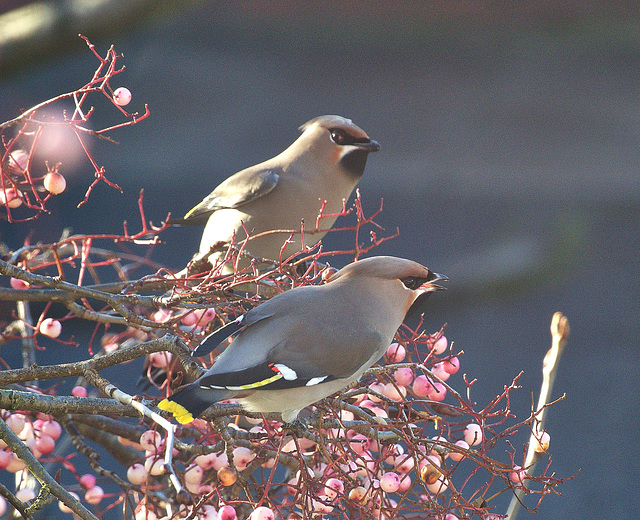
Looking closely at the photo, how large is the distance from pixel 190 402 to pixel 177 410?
0.07ft

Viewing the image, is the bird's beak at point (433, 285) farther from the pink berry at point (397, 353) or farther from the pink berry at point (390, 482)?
the pink berry at point (390, 482)

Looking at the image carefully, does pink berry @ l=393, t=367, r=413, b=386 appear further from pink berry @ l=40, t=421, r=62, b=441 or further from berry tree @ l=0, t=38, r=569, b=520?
pink berry @ l=40, t=421, r=62, b=441

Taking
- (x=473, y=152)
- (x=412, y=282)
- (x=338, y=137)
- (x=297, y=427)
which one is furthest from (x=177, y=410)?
(x=473, y=152)

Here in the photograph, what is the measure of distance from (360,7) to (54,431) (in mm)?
2770

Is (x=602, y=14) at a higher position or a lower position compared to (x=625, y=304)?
higher

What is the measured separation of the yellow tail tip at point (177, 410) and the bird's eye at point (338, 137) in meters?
1.13

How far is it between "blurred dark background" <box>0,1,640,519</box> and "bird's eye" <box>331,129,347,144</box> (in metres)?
1.64

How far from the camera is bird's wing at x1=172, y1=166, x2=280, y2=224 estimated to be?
6.62 ft

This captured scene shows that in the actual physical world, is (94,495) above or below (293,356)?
below

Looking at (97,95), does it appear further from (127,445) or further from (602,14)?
(602,14)

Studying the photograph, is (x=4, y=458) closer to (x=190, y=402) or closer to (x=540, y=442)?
(x=190, y=402)

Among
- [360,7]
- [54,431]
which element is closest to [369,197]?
[360,7]

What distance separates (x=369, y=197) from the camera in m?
3.83

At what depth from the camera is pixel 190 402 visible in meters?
1.06
